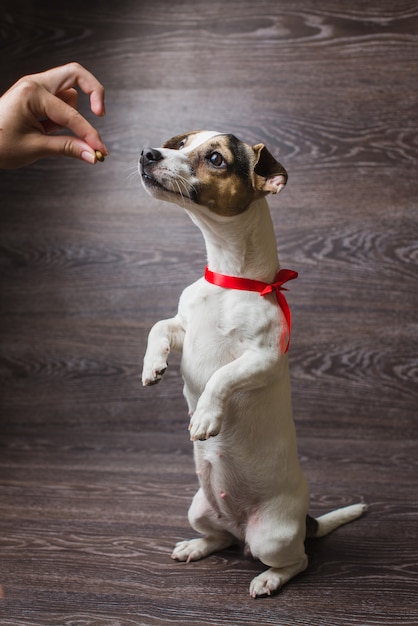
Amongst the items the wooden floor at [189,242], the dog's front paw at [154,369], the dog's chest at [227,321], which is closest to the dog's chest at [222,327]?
the dog's chest at [227,321]

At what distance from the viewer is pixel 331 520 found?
204cm

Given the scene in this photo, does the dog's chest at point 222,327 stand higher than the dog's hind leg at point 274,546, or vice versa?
the dog's chest at point 222,327

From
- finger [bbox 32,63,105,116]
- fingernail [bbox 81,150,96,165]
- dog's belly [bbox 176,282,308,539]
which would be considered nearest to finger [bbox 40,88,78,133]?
finger [bbox 32,63,105,116]

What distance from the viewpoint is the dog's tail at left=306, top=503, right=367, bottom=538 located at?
196 centimetres

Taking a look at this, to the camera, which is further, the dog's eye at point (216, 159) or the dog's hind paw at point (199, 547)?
the dog's hind paw at point (199, 547)

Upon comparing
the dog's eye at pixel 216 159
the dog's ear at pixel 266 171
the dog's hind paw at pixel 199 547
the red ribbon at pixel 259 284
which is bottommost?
the dog's hind paw at pixel 199 547

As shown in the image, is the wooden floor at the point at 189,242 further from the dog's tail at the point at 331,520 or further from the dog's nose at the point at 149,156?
the dog's nose at the point at 149,156

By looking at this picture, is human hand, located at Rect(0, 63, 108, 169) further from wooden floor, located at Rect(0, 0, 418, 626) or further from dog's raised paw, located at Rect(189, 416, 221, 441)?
wooden floor, located at Rect(0, 0, 418, 626)

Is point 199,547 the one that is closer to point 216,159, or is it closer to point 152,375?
point 152,375

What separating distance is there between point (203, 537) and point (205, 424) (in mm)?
569

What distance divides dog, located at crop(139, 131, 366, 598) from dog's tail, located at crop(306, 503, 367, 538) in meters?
0.11

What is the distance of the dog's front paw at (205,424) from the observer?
59.8 inches

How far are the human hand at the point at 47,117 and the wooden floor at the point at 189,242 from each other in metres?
1.18

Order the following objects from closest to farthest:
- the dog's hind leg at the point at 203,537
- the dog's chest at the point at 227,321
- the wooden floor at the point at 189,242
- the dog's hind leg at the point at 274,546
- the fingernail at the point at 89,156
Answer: the fingernail at the point at 89,156 < the dog's chest at the point at 227,321 < the dog's hind leg at the point at 274,546 < the dog's hind leg at the point at 203,537 < the wooden floor at the point at 189,242
